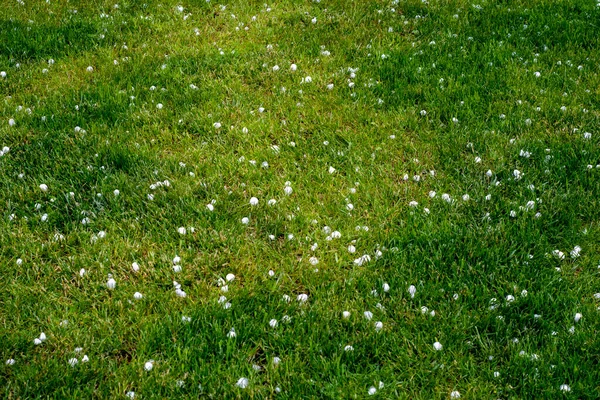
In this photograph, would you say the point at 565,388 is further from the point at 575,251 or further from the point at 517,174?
the point at 517,174

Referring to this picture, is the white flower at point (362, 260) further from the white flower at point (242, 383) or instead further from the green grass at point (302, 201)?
the white flower at point (242, 383)

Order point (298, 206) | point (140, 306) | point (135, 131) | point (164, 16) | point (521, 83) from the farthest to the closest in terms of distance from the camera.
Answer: point (164, 16) < point (521, 83) < point (135, 131) < point (298, 206) < point (140, 306)

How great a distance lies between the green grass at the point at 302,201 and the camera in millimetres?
3666

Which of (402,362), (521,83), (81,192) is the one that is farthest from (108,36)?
(402,362)

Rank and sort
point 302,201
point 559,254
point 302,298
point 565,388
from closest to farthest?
point 565,388
point 302,298
point 559,254
point 302,201

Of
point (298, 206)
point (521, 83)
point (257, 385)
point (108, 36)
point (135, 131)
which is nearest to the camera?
point (257, 385)

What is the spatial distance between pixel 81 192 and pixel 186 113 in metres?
1.32

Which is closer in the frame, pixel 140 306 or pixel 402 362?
pixel 402 362

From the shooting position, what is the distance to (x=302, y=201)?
16.0ft

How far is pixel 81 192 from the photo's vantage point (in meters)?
4.93

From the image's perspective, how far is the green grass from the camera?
3.67 metres

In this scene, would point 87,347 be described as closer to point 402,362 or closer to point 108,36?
point 402,362

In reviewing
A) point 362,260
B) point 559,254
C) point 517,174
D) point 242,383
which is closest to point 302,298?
point 362,260

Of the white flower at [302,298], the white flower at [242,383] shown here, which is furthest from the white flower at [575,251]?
the white flower at [242,383]
